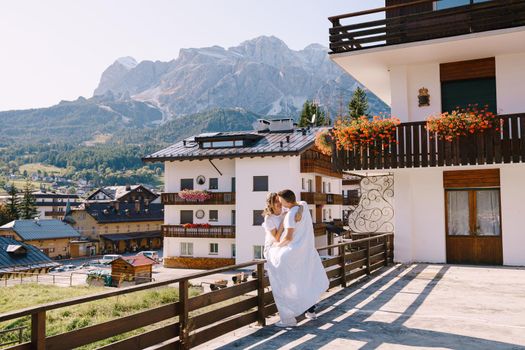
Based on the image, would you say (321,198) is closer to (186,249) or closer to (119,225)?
(186,249)

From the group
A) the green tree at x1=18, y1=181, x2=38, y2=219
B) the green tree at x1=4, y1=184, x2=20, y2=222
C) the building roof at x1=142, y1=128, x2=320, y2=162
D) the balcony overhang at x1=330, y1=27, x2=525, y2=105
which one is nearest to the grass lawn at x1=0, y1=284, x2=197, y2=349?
the building roof at x1=142, y1=128, x2=320, y2=162

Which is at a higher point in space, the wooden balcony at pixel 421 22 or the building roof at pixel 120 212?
the wooden balcony at pixel 421 22

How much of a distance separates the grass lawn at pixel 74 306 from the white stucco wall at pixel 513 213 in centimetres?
1671

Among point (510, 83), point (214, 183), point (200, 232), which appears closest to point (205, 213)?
point (200, 232)

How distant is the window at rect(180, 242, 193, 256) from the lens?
4644 cm

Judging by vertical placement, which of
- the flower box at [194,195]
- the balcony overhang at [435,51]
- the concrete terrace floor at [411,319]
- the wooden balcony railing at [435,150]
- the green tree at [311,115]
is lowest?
the concrete terrace floor at [411,319]

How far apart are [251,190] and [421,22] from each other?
95.9 ft

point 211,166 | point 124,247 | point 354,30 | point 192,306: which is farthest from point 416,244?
point 124,247

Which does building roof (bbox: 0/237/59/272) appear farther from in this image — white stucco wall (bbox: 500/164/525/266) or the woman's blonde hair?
the woman's blonde hair

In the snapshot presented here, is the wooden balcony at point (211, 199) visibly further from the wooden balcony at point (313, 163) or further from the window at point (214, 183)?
the wooden balcony at point (313, 163)

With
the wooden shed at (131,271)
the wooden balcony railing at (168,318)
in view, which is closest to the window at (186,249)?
the wooden shed at (131,271)

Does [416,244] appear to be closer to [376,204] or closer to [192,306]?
[376,204]

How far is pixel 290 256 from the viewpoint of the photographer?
7.79 m

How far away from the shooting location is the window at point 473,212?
49.3ft
